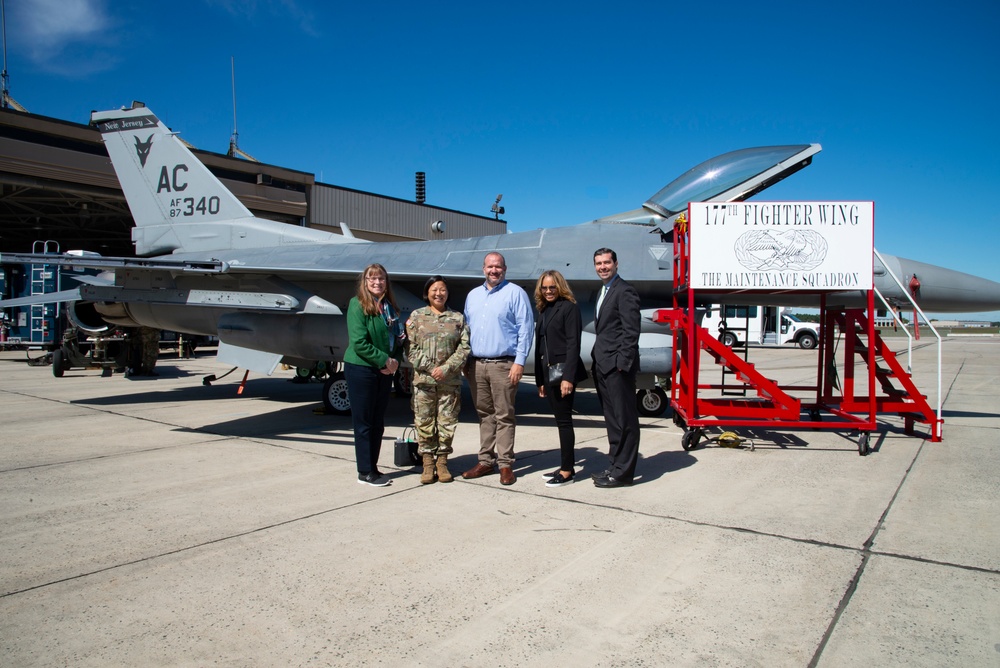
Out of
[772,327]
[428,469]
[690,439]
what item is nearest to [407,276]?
[428,469]

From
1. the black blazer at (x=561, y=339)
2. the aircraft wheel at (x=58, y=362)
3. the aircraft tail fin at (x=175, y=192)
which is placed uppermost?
the aircraft tail fin at (x=175, y=192)

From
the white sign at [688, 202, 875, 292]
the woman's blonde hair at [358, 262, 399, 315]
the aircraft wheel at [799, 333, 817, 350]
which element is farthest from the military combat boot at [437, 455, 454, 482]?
the aircraft wheel at [799, 333, 817, 350]

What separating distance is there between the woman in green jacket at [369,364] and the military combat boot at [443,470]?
1.41 feet

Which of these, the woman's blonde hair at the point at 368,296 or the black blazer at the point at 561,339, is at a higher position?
the woman's blonde hair at the point at 368,296

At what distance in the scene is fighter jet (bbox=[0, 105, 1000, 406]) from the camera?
7.44 m

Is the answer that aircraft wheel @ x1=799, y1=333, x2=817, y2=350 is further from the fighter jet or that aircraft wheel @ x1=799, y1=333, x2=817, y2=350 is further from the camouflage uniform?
the camouflage uniform

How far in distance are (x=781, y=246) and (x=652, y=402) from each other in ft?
10.7

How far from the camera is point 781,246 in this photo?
6102 millimetres

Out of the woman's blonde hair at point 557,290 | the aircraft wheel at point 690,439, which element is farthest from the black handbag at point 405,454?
the aircraft wheel at point 690,439

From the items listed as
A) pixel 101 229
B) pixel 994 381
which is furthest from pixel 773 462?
pixel 101 229

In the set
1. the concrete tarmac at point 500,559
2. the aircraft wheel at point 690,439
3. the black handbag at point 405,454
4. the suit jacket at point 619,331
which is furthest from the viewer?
the aircraft wheel at point 690,439

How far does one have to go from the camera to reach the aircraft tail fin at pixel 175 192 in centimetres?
1107

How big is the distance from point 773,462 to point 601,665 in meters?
4.09

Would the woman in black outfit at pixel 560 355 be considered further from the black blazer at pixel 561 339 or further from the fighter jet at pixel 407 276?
the fighter jet at pixel 407 276
